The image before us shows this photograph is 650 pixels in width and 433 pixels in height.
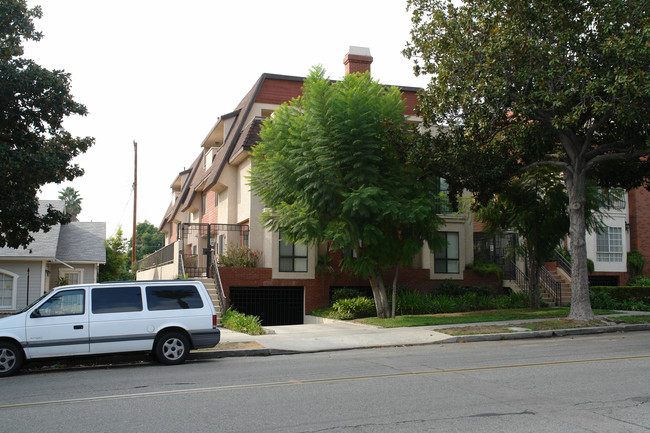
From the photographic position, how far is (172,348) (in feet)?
40.8

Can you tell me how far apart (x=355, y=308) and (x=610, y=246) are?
19236 millimetres

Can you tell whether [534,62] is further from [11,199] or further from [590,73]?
[11,199]

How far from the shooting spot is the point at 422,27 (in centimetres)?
1875

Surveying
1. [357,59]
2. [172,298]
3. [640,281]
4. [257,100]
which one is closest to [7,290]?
[257,100]

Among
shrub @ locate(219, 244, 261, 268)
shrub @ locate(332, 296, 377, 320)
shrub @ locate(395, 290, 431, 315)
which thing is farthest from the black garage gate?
shrub @ locate(395, 290, 431, 315)

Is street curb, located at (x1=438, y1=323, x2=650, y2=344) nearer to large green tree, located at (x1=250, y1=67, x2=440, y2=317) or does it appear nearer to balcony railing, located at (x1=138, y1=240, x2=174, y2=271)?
large green tree, located at (x1=250, y1=67, x2=440, y2=317)

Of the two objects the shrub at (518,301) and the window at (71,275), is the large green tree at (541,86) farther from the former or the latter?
the window at (71,275)

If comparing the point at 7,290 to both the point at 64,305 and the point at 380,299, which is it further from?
the point at 380,299

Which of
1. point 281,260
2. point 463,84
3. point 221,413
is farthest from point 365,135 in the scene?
point 221,413

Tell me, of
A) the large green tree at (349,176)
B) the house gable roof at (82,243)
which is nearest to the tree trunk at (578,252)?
the large green tree at (349,176)

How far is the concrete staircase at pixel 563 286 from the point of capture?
84.3 feet

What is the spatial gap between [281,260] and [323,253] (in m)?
1.86

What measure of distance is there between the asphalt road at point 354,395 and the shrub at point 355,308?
8936mm

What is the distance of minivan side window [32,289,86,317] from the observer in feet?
39.0
